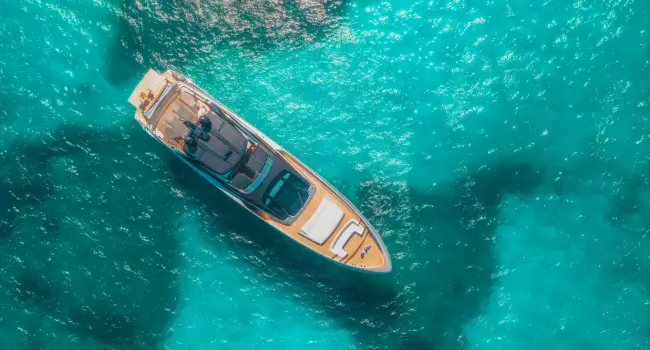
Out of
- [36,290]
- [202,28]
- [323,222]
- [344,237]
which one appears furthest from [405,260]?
[36,290]

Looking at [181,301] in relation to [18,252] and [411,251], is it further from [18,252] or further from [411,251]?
[411,251]

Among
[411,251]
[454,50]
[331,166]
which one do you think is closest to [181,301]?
[331,166]

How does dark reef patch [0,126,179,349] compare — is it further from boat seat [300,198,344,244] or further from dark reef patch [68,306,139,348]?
boat seat [300,198,344,244]

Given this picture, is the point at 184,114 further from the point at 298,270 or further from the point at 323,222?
the point at 298,270

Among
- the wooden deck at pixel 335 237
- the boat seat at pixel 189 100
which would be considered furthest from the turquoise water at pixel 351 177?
the boat seat at pixel 189 100

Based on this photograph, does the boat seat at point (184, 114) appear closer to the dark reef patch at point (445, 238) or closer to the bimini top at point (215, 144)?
the bimini top at point (215, 144)
